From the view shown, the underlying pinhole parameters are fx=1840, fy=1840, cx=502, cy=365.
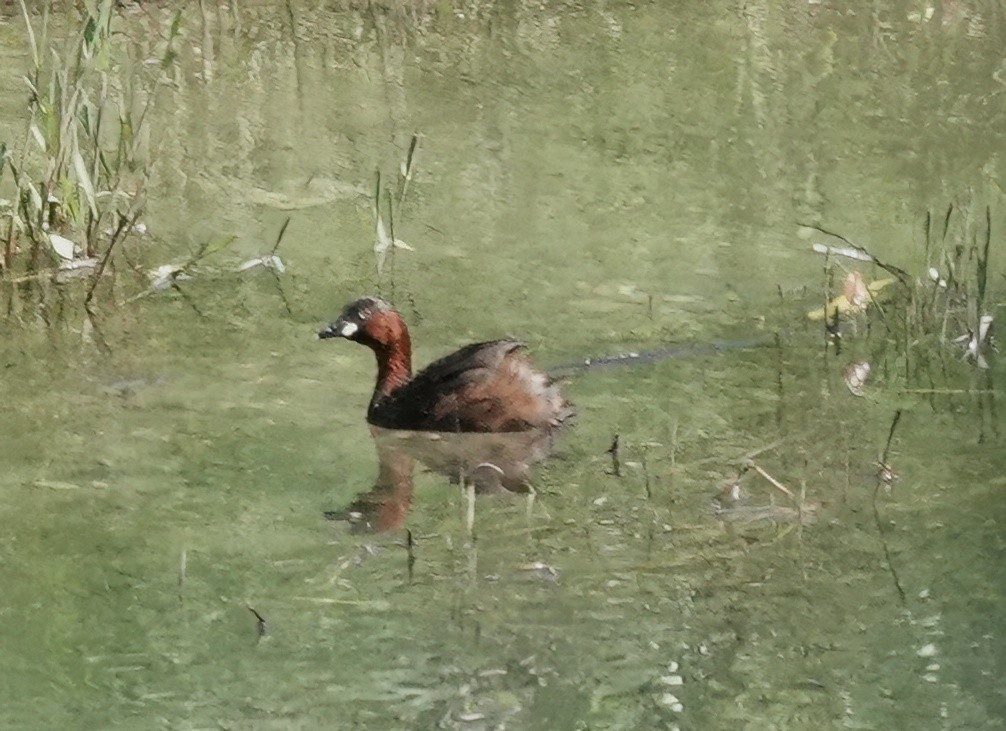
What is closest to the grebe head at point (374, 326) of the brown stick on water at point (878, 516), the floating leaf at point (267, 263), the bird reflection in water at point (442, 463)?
the bird reflection in water at point (442, 463)

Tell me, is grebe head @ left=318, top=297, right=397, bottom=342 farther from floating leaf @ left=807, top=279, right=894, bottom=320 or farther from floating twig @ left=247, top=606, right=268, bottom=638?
floating twig @ left=247, top=606, right=268, bottom=638

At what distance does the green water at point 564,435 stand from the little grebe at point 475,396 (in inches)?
5.0

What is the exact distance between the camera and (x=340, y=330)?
548 cm

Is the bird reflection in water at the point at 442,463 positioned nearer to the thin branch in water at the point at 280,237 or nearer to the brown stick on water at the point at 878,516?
the brown stick on water at the point at 878,516

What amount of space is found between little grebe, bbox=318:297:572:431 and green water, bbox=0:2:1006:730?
13 centimetres

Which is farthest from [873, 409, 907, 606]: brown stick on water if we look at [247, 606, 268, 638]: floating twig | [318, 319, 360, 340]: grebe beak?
[318, 319, 360, 340]: grebe beak

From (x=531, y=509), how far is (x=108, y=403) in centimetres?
136

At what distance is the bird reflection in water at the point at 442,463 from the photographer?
4.53m

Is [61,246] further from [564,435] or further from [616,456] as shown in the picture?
[616,456]

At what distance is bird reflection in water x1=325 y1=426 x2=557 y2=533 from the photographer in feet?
14.9

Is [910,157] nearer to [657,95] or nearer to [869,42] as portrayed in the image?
[657,95]

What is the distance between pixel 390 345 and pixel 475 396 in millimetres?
392

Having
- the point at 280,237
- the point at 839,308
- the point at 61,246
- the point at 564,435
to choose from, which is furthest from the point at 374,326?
the point at 839,308

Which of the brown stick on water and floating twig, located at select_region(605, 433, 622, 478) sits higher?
the brown stick on water
